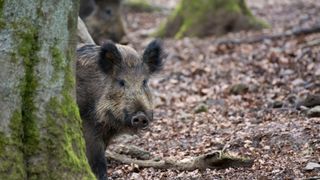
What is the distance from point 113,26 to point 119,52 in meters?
8.73

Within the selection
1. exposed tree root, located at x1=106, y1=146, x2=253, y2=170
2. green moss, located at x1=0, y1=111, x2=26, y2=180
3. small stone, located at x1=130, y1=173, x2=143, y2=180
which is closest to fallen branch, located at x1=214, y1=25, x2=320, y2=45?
exposed tree root, located at x1=106, y1=146, x2=253, y2=170

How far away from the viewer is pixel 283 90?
10688mm

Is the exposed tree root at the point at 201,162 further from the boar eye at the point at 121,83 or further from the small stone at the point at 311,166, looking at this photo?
the boar eye at the point at 121,83

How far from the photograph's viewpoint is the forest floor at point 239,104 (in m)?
6.84

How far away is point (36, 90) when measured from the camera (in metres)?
5.10

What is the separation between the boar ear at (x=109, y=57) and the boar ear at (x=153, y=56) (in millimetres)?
404

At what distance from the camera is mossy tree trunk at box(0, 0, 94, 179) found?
5.02 m

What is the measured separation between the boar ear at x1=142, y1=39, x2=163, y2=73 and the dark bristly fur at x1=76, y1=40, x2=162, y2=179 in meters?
0.12

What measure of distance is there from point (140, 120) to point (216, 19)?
32.5ft

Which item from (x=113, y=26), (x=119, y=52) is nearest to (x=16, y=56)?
(x=119, y=52)

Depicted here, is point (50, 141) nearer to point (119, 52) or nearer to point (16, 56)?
point (16, 56)

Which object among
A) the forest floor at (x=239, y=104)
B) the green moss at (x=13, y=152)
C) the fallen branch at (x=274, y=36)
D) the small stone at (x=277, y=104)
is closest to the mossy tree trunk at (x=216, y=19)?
the forest floor at (x=239, y=104)

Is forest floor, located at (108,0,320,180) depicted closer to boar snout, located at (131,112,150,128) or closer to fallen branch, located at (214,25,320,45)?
Result: fallen branch, located at (214,25,320,45)

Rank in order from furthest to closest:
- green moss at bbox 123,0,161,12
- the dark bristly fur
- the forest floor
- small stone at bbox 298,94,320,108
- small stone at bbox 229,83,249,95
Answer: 1. green moss at bbox 123,0,161,12
2. small stone at bbox 229,83,249,95
3. small stone at bbox 298,94,320,108
4. the forest floor
5. the dark bristly fur
